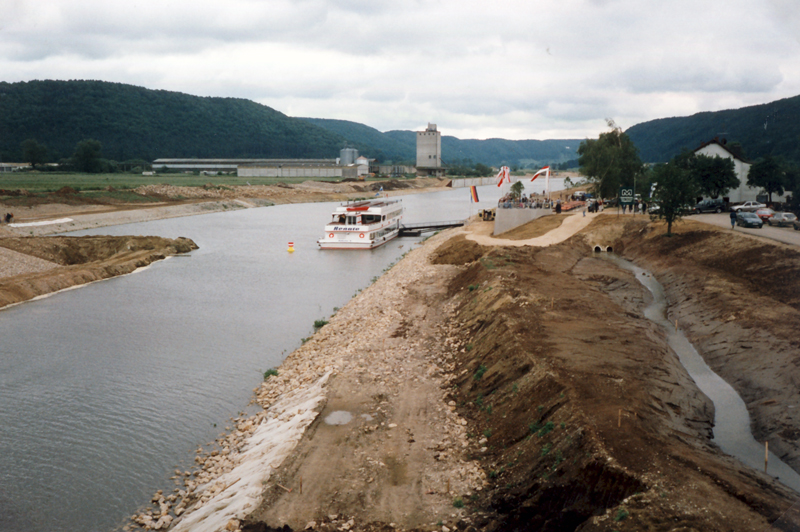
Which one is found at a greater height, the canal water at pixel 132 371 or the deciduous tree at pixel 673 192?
the deciduous tree at pixel 673 192

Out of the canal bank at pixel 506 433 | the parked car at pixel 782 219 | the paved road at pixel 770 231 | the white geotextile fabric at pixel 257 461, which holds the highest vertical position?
the parked car at pixel 782 219

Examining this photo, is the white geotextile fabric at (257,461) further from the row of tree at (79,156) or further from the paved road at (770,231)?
the row of tree at (79,156)

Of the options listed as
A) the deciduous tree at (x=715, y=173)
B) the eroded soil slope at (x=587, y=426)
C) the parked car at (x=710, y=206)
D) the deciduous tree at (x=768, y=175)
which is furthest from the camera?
the deciduous tree at (x=715, y=173)

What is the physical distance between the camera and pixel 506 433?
13.3 meters

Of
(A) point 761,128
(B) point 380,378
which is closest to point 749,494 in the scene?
(B) point 380,378

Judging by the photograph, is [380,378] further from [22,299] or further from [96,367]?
[22,299]

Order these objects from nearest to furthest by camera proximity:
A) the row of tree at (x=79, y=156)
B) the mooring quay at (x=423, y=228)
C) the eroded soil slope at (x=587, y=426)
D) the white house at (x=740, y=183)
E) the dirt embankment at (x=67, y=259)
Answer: the eroded soil slope at (x=587, y=426), the dirt embankment at (x=67, y=259), the white house at (x=740, y=183), the mooring quay at (x=423, y=228), the row of tree at (x=79, y=156)

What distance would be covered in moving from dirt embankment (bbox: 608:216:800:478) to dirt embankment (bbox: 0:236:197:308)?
3316cm

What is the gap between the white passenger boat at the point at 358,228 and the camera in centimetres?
5438

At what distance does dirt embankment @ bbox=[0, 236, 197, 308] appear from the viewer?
114 ft

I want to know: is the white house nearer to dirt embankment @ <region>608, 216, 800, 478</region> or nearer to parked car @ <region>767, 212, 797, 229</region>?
parked car @ <region>767, 212, 797, 229</region>

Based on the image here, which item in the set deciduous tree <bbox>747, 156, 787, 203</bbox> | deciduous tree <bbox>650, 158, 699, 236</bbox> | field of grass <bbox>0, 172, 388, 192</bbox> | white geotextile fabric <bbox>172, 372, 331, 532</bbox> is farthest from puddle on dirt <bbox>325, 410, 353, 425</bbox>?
field of grass <bbox>0, 172, 388, 192</bbox>

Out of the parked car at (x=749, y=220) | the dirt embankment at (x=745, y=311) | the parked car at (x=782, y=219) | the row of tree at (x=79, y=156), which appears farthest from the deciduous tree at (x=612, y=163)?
the row of tree at (x=79, y=156)

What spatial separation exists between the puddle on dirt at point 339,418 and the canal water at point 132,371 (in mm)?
3326
